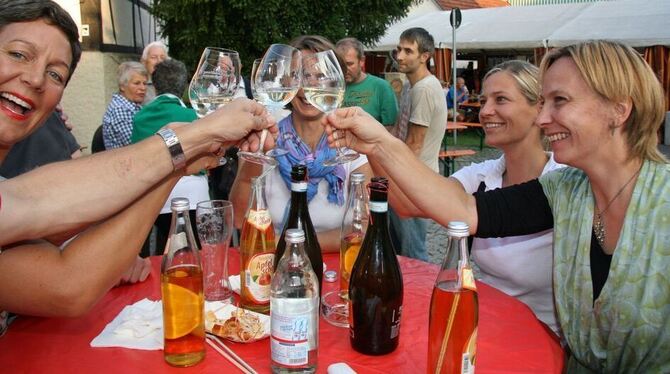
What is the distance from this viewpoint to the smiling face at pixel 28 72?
5.63 feet

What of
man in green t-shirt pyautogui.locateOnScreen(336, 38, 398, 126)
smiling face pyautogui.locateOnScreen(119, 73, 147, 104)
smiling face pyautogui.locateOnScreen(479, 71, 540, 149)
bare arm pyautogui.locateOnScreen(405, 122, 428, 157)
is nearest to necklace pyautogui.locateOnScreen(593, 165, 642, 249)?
smiling face pyautogui.locateOnScreen(479, 71, 540, 149)

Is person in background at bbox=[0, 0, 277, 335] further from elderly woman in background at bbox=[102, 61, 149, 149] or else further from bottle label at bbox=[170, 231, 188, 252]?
elderly woman in background at bbox=[102, 61, 149, 149]

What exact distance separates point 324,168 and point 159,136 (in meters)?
1.26

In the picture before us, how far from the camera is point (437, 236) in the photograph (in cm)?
627

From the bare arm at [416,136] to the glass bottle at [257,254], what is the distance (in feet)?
11.4

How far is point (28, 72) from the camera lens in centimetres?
175

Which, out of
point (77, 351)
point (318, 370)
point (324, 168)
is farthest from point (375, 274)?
point (324, 168)

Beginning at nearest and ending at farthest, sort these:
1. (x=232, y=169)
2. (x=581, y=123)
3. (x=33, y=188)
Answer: (x=33, y=188) → (x=581, y=123) → (x=232, y=169)

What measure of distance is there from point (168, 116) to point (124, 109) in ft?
3.83

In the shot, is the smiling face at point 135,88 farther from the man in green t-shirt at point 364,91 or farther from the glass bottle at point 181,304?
the glass bottle at point 181,304

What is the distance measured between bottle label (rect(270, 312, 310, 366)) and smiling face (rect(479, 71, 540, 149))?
1.78 metres

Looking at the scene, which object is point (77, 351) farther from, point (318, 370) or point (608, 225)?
point (608, 225)

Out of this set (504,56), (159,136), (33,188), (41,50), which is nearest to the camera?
(33,188)

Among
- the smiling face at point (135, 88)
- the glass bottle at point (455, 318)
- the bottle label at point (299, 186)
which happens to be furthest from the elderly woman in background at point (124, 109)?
the glass bottle at point (455, 318)
